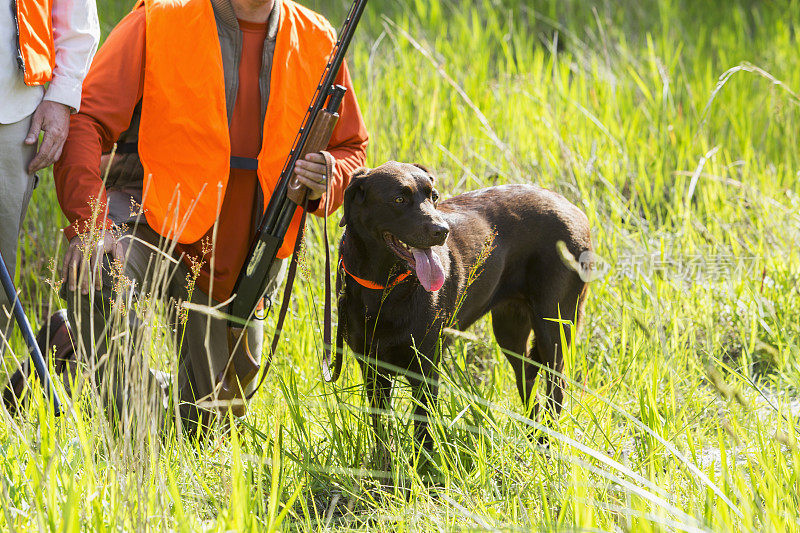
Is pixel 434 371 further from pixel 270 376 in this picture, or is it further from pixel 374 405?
pixel 270 376

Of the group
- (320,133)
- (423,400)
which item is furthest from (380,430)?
(320,133)

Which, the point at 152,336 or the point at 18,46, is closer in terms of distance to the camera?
the point at 152,336

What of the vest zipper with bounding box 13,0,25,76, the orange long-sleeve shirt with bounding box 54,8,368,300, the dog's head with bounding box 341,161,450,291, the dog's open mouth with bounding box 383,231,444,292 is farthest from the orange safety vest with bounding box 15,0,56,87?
the dog's open mouth with bounding box 383,231,444,292

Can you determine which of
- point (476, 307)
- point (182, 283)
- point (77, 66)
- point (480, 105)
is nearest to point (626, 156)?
point (480, 105)

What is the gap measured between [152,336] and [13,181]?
1.06 meters

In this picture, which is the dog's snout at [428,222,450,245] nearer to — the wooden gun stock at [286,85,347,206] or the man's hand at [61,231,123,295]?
the wooden gun stock at [286,85,347,206]

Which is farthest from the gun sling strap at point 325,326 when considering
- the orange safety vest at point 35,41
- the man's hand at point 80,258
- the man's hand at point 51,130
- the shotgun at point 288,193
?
the orange safety vest at point 35,41

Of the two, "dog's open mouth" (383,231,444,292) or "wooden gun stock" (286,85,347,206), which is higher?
"wooden gun stock" (286,85,347,206)

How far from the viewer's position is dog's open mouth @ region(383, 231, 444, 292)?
2732 millimetres

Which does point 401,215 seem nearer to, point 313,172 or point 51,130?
point 313,172

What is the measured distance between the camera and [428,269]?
2.76 meters

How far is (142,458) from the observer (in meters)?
1.99

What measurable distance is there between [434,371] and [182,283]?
3.32ft

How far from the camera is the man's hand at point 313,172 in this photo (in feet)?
9.34
